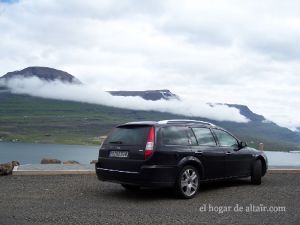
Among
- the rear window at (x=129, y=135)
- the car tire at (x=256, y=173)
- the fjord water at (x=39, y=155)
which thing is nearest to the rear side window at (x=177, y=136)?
the rear window at (x=129, y=135)

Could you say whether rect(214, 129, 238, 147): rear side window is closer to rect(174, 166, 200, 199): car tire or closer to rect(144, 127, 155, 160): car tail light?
rect(174, 166, 200, 199): car tire

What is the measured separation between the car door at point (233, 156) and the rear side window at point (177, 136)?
1177 mm

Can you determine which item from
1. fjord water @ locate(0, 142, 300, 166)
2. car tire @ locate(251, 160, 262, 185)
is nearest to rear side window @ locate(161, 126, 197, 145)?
car tire @ locate(251, 160, 262, 185)

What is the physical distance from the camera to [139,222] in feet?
24.4

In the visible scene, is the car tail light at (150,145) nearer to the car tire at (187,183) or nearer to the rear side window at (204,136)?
the car tire at (187,183)

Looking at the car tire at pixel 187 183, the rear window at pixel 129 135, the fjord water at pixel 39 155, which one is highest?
the rear window at pixel 129 135

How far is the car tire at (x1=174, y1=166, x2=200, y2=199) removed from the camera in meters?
9.84

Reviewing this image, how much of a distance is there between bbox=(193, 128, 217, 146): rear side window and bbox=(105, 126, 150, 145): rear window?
1.53 metres

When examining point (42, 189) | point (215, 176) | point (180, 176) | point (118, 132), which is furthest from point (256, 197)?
point (42, 189)

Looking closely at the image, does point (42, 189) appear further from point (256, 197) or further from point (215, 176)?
point (256, 197)

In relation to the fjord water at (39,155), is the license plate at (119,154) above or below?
above

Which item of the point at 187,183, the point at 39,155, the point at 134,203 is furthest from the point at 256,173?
the point at 39,155

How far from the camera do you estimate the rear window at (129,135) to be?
9.98 meters

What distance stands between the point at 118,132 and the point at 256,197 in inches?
141
